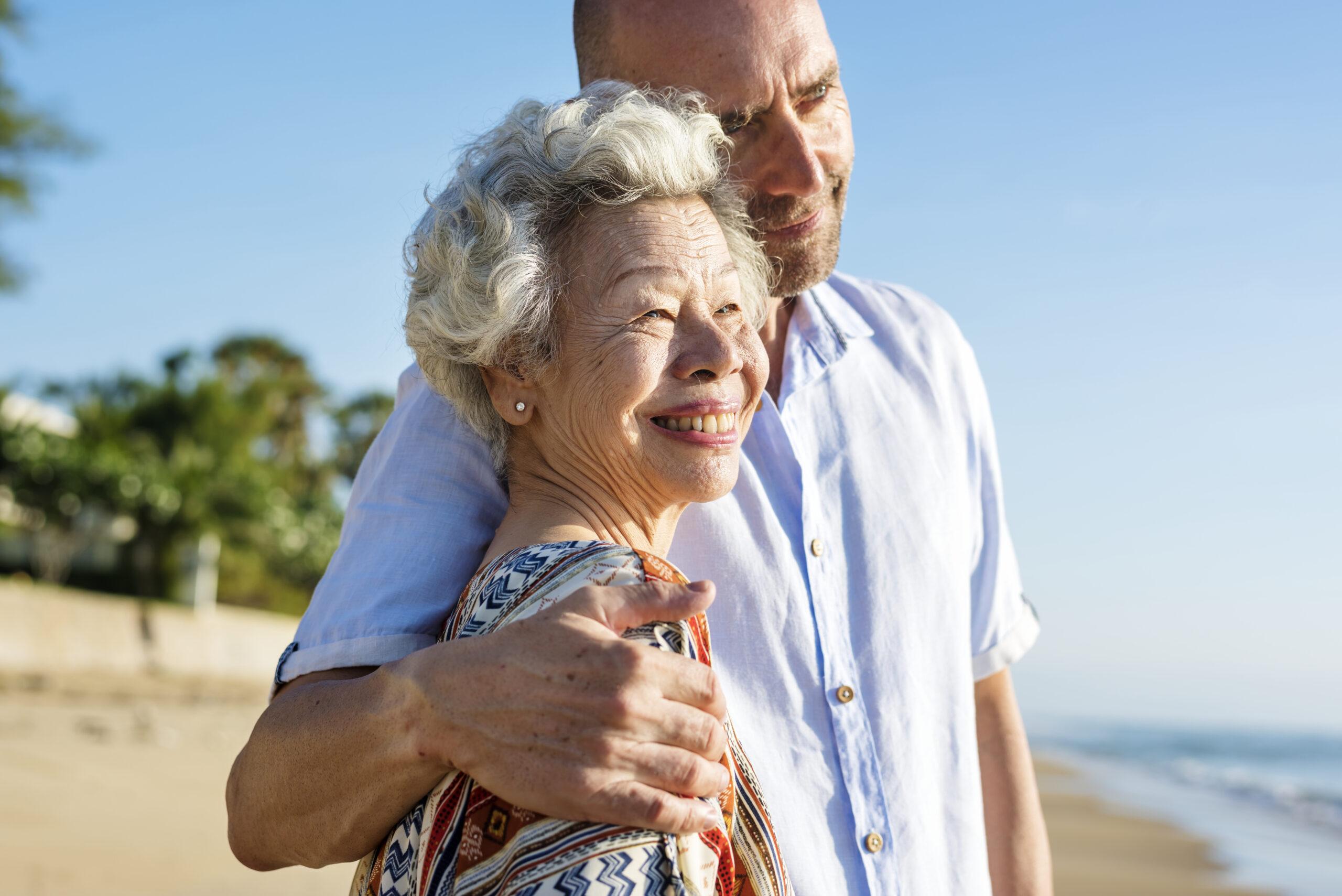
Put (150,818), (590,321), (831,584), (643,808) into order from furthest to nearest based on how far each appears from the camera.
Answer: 1. (150,818)
2. (831,584)
3. (590,321)
4. (643,808)

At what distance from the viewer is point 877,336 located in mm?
2291

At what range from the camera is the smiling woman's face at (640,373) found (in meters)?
1.65

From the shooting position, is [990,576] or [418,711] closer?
[418,711]

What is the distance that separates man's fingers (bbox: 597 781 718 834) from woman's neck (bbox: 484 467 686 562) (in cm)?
45

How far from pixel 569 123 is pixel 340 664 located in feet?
2.97

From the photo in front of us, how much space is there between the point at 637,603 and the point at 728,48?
1.31 m

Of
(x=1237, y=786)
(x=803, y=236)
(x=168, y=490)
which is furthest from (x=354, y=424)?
(x=803, y=236)

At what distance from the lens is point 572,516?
5.31 ft

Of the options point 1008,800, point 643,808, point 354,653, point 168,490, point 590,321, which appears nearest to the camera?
point 643,808

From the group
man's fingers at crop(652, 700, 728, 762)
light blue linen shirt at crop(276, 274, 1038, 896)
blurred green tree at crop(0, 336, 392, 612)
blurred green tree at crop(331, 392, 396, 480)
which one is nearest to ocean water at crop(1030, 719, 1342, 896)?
light blue linen shirt at crop(276, 274, 1038, 896)

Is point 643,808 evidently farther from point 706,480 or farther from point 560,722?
point 706,480

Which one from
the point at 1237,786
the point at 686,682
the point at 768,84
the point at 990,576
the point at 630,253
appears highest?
the point at 768,84

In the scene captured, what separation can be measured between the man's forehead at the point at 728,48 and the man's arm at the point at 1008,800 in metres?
1.31

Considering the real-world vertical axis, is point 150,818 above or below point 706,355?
below
